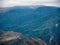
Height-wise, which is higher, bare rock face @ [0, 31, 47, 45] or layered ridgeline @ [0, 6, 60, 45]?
layered ridgeline @ [0, 6, 60, 45]

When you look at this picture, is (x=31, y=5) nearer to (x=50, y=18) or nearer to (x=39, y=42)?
(x=50, y=18)

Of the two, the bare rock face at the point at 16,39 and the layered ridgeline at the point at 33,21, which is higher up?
the layered ridgeline at the point at 33,21

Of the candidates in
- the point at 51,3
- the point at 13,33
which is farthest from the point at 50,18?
the point at 13,33

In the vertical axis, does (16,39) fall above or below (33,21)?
below
